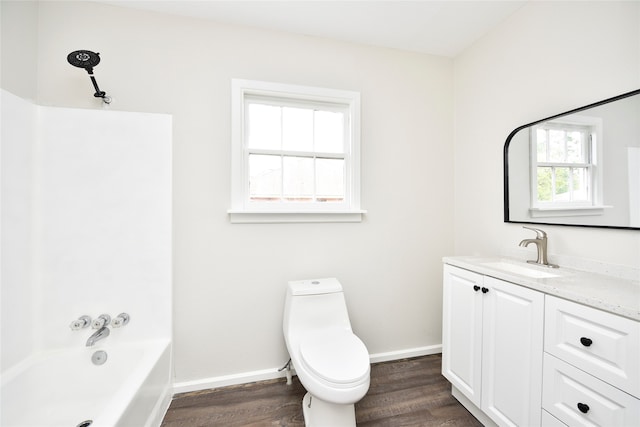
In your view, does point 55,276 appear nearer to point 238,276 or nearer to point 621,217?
point 238,276

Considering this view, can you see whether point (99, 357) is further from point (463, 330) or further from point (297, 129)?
point (463, 330)

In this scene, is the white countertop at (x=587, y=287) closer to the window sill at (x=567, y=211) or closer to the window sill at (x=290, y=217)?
the window sill at (x=567, y=211)

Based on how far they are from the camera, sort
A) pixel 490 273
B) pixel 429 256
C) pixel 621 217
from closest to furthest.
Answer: pixel 621 217 < pixel 490 273 < pixel 429 256

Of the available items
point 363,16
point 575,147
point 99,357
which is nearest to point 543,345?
point 575,147

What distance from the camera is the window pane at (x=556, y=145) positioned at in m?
1.50

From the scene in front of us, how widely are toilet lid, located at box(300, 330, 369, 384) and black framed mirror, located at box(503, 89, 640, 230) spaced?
1.34 m

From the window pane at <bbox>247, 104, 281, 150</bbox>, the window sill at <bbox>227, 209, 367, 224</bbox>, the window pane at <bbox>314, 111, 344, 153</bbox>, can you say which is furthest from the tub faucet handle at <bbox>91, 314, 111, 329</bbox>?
the window pane at <bbox>314, 111, 344, 153</bbox>

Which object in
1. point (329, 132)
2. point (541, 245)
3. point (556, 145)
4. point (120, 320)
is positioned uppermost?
point (329, 132)

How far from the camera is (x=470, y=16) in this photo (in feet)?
5.86

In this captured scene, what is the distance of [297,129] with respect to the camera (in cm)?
200

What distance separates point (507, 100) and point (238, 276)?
2228 millimetres

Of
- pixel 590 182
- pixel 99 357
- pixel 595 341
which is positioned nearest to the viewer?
pixel 595 341

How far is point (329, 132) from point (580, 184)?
5.09 ft

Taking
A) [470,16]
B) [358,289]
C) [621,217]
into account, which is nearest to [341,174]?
[358,289]
